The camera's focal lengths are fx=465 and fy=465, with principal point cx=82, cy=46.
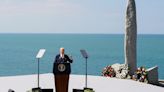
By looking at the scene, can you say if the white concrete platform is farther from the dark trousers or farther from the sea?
the sea

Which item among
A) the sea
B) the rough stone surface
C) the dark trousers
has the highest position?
the sea

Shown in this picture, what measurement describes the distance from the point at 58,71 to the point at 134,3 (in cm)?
689

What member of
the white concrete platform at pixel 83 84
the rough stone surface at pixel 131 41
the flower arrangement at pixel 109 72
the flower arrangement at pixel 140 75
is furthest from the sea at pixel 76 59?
the white concrete platform at pixel 83 84

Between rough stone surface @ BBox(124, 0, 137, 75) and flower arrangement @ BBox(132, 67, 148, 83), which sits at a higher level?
rough stone surface @ BBox(124, 0, 137, 75)

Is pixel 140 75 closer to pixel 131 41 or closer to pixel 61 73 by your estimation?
pixel 131 41

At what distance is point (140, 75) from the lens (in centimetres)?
1623

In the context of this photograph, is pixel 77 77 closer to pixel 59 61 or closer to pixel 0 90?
pixel 0 90

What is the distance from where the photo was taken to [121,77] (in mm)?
16703

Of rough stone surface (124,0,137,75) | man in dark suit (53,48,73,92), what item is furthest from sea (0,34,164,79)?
man in dark suit (53,48,73,92)

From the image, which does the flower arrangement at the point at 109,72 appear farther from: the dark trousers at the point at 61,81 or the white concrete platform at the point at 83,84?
the dark trousers at the point at 61,81

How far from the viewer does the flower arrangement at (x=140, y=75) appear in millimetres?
15961

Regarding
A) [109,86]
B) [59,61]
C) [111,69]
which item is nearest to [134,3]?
[111,69]

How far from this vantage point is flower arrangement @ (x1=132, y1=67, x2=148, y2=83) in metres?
16.0

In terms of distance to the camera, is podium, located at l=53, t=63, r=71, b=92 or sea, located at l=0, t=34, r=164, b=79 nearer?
podium, located at l=53, t=63, r=71, b=92
